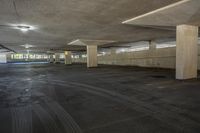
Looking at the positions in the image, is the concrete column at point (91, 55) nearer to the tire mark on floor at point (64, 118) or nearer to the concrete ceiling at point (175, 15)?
the concrete ceiling at point (175, 15)

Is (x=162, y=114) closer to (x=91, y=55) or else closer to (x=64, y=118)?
(x=64, y=118)

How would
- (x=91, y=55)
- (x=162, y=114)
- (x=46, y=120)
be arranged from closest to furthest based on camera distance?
1. (x=46, y=120)
2. (x=162, y=114)
3. (x=91, y=55)

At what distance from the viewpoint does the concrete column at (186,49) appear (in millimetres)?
9273

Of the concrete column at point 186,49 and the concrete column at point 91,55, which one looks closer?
the concrete column at point 186,49

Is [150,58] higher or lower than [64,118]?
higher

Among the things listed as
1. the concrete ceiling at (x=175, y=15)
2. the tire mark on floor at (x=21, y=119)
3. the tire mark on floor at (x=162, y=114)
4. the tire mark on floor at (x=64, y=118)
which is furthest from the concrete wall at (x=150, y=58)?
the tire mark on floor at (x=21, y=119)

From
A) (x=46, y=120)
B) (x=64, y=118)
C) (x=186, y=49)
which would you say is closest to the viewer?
(x=46, y=120)

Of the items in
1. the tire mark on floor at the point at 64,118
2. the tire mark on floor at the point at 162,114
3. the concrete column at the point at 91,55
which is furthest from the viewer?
the concrete column at the point at 91,55

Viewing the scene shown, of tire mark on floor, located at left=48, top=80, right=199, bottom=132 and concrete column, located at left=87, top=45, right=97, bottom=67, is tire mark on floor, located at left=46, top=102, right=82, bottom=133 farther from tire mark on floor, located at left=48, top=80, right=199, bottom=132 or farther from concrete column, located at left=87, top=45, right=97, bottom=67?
concrete column, located at left=87, top=45, right=97, bottom=67

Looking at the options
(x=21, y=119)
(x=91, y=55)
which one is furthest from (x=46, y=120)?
(x=91, y=55)

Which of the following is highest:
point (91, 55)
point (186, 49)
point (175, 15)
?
point (175, 15)

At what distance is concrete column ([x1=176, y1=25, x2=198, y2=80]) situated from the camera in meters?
9.27

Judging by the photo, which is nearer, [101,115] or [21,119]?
[21,119]

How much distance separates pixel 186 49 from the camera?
9.28m
